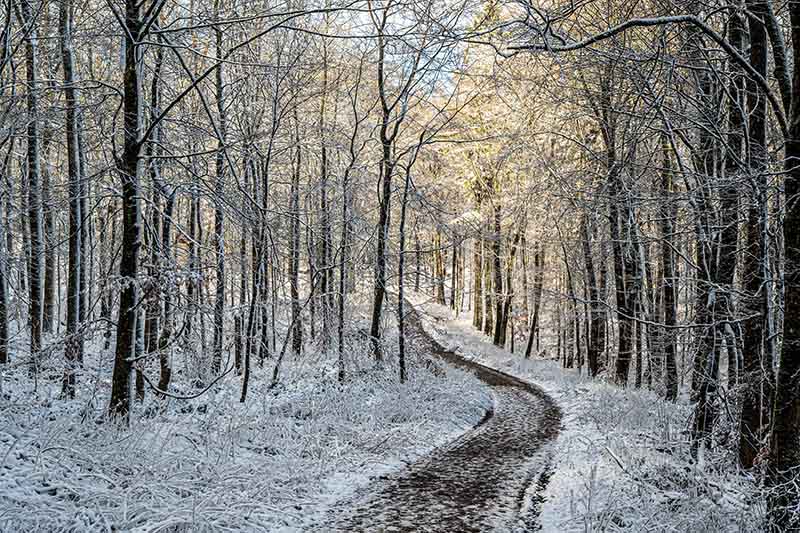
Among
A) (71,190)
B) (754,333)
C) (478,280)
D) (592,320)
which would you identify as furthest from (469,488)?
(478,280)

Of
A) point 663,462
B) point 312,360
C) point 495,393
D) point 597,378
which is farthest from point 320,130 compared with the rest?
point 663,462

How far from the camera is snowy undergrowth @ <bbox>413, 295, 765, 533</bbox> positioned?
593 centimetres

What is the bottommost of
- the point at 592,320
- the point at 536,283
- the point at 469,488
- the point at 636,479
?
the point at 469,488

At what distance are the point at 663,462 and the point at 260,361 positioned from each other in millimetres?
13348

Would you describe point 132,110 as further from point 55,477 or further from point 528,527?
point 528,527

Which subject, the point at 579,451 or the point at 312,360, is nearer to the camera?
the point at 579,451

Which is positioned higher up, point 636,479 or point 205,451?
point 205,451

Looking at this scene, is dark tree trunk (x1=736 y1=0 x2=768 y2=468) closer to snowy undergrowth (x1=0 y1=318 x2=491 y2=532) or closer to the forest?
the forest

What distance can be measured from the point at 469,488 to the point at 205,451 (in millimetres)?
3915

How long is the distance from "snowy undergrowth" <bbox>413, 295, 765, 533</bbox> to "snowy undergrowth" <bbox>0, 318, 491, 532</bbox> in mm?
2725

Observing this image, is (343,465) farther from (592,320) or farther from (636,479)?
(592,320)

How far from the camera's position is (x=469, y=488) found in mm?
7930

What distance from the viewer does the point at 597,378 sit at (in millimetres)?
16938

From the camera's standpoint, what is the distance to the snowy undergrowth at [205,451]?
17.8 ft
